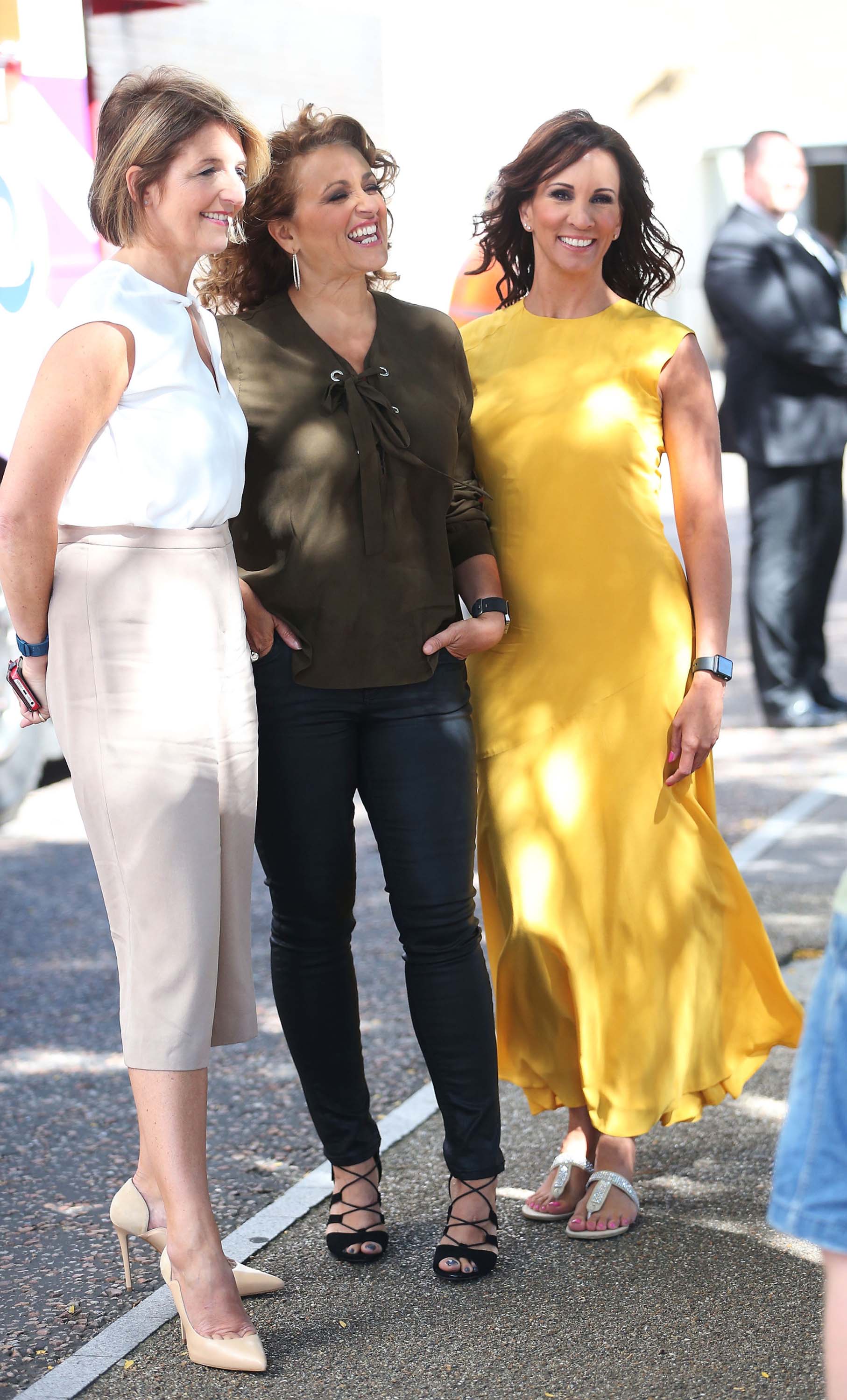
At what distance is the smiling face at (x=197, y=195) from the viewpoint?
274 cm

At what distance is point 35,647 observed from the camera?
2.81 m

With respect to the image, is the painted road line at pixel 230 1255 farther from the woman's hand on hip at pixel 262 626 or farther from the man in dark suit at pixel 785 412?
the man in dark suit at pixel 785 412

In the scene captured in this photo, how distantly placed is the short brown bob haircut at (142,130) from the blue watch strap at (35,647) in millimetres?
693

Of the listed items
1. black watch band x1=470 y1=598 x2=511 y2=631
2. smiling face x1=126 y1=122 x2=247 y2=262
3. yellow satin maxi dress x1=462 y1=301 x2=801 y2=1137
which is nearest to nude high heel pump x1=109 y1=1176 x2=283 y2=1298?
yellow satin maxi dress x1=462 y1=301 x2=801 y2=1137

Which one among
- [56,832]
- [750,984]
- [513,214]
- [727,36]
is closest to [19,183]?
[56,832]

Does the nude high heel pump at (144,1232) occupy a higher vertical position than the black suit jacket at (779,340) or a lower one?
lower

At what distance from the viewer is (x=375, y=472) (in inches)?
117

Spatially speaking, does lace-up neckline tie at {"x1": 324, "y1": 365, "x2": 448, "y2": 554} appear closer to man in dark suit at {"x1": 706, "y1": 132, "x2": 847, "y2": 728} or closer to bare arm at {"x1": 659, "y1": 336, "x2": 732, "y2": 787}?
bare arm at {"x1": 659, "y1": 336, "x2": 732, "y2": 787}

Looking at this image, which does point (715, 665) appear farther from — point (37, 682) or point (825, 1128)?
point (825, 1128)

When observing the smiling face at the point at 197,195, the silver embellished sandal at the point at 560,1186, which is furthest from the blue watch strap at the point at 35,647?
the silver embellished sandal at the point at 560,1186

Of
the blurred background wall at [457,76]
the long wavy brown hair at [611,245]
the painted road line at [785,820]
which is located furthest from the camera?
the blurred background wall at [457,76]

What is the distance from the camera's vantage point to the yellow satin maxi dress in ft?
10.4

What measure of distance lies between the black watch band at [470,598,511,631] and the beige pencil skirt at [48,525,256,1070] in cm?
49

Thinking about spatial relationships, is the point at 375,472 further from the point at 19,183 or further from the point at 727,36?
the point at 727,36
